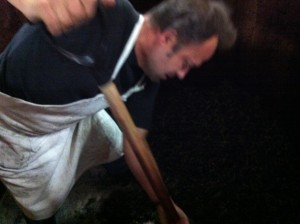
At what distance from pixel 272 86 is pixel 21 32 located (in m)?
1.32

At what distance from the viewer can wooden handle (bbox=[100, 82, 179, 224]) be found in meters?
0.89

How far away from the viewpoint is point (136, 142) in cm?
95

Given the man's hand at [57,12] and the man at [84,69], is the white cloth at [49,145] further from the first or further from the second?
the man's hand at [57,12]

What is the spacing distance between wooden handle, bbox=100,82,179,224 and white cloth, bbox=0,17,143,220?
0.25 m

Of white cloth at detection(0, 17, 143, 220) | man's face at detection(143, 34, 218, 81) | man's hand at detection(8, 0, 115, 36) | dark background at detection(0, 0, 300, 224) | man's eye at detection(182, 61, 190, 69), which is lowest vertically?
dark background at detection(0, 0, 300, 224)

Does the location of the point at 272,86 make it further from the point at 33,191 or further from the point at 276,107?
the point at 33,191

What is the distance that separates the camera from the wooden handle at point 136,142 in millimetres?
892

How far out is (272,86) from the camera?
1.94 metres

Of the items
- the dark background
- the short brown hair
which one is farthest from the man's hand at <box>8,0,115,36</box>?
the dark background

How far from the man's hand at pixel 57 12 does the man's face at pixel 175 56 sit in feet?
0.91

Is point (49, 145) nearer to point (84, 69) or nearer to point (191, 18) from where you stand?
point (84, 69)

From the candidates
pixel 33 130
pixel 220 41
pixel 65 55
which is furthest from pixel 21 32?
pixel 220 41

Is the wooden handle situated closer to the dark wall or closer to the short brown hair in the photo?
the short brown hair

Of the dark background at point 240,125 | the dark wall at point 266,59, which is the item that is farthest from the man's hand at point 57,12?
the dark wall at point 266,59
